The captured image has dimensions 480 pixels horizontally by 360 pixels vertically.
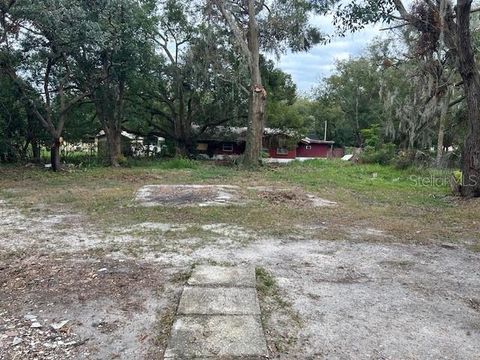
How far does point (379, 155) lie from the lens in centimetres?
1909

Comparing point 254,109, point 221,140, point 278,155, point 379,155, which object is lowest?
point 278,155

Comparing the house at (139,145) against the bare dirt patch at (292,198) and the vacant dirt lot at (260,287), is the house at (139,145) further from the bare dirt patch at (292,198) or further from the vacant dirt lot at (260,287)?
the vacant dirt lot at (260,287)

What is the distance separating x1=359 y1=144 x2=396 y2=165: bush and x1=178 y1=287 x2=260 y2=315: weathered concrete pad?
16641 millimetres

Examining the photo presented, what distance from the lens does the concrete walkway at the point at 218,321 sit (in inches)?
96.0

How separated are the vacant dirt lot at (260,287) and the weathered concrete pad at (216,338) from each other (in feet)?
0.32

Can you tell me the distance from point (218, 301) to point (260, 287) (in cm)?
51

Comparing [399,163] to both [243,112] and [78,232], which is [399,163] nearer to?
[243,112]

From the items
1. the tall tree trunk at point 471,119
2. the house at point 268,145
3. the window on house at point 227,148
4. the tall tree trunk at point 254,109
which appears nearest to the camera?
the tall tree trunk at point 471,119

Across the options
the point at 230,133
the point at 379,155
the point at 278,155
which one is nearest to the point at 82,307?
the point at 379,155

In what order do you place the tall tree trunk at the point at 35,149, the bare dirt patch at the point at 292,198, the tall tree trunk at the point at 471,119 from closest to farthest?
the bare dirt patch at the point at 292,198, the tall tree trunk at the point at 471,119, the tall tree trunk at the point at 35,149

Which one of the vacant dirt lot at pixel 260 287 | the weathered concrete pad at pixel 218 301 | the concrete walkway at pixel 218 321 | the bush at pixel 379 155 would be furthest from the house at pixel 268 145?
the weathered concrete pad at pixel 218 301

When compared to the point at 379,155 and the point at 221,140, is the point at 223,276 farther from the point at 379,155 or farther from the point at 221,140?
the point at 221,140

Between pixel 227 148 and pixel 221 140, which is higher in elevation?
pixel 221 140

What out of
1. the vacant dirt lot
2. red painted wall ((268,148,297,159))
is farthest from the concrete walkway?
red painted wall ((268,148,297,159))
